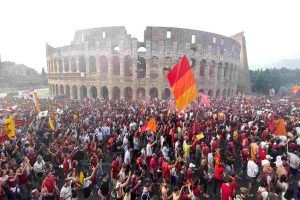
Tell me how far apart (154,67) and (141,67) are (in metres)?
3.24

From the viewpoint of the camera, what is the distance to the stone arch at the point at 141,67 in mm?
37309

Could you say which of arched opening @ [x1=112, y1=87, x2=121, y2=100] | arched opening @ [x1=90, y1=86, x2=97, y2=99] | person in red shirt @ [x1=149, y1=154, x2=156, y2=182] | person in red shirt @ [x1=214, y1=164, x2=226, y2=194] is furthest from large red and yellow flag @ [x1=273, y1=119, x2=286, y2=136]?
arched opening @ [x1=90, y1=86, x2=97, y2=99]

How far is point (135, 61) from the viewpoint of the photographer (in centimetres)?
3544

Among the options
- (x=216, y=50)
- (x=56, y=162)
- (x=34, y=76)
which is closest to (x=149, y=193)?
(x=56, y=162)

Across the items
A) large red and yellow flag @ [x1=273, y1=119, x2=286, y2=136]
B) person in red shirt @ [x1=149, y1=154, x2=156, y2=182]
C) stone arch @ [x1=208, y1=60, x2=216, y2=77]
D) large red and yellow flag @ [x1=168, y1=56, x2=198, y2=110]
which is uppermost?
stone arch @ [x1=208, y1=60, x2=216, y2=77]

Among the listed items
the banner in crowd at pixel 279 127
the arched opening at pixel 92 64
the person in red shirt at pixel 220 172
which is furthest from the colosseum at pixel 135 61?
the person in red shirt at pixel 220 172

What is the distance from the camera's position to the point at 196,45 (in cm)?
3672

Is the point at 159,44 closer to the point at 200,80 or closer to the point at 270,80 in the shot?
the point at 200,80

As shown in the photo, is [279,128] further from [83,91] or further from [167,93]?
[83,91]

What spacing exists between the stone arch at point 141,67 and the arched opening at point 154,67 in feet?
4.85

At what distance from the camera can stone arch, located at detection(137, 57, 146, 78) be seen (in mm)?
37309

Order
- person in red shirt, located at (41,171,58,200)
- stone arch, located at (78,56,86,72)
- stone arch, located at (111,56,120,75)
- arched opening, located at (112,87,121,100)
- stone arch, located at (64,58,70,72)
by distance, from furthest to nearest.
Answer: stone arch, located at (64,58,70,72), stone arch, located at (78,56,86,72), arched opening, located at (112,87,121,100), stone arch, located at (111,56,120,75), person in red shirt, located at (41,171,58,200)

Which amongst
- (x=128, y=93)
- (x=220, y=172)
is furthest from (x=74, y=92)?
(x=220, y=172)

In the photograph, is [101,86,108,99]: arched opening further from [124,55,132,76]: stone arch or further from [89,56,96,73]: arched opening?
[124,55,132,76]: stone arch
